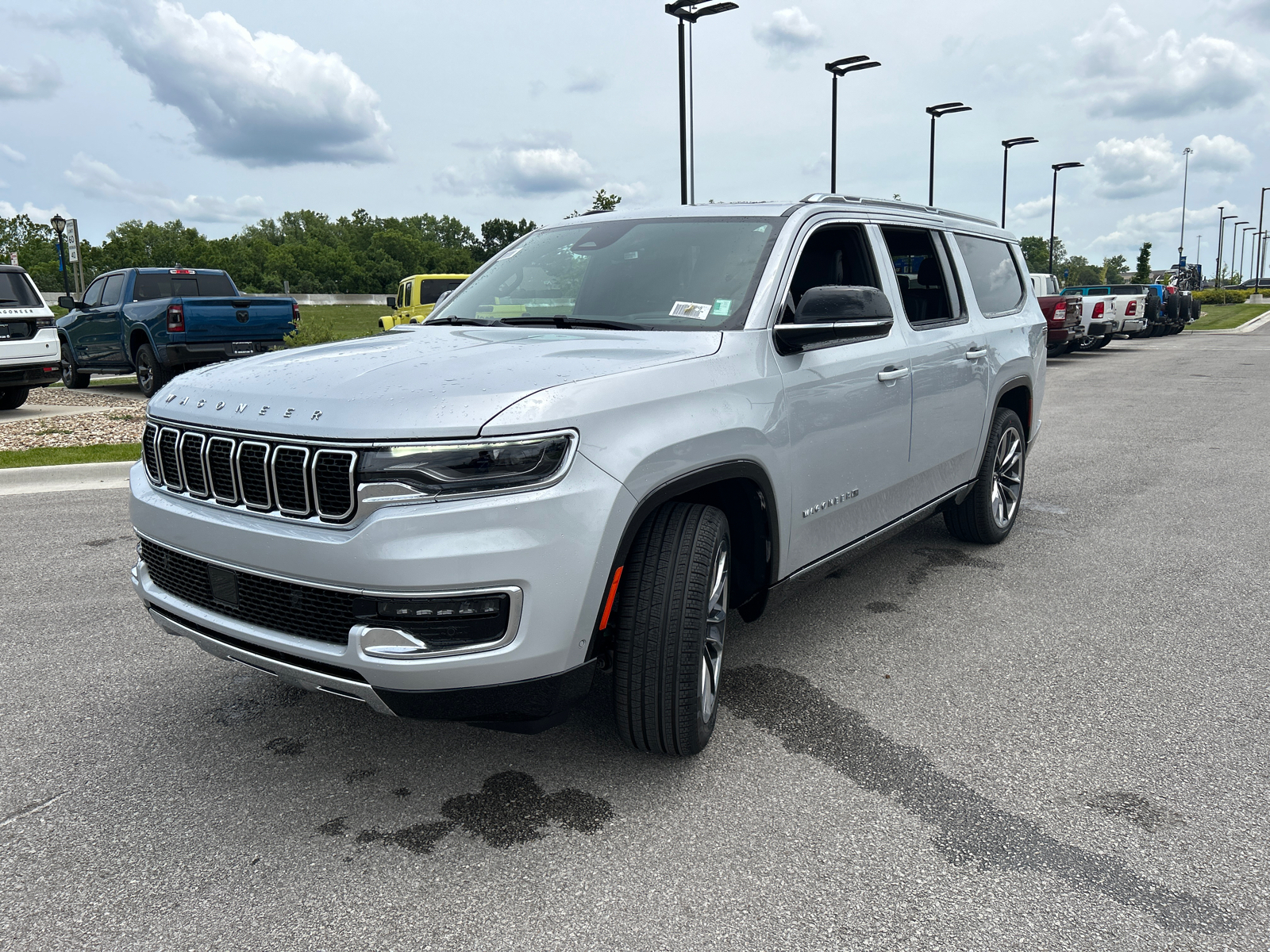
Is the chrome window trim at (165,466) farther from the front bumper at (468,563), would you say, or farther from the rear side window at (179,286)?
the rear side window at (179,286)

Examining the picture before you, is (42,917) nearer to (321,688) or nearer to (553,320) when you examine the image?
(321,688)

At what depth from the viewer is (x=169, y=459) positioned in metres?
3.06

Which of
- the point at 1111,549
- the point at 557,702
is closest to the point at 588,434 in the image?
the point at 557,702

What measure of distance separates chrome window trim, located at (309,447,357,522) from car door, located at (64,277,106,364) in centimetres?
1473

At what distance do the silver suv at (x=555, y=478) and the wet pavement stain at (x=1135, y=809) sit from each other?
1.20 m

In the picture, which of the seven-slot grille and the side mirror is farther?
the side mirror

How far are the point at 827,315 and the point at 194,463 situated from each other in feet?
6.91

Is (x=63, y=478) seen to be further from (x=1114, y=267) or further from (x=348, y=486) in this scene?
(x=1114, y=267)

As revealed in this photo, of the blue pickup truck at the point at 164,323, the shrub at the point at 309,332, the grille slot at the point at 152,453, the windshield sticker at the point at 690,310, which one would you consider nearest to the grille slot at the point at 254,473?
the grille slot at the point at 152,453

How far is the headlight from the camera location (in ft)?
8.12

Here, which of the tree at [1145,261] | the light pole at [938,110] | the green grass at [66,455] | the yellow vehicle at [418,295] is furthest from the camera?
the tree at [1145,261]

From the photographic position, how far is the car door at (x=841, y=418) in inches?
139

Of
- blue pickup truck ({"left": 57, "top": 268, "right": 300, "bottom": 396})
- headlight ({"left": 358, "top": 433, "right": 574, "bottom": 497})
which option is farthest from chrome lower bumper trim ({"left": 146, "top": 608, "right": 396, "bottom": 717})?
blue pickup truck ({"left": 57, "top": 268, "right": 300, "bottom": 396})

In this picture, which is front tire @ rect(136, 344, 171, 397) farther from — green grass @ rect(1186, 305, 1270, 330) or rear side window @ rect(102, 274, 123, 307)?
green grass @ rect(1186, 305, 1270, 330)
